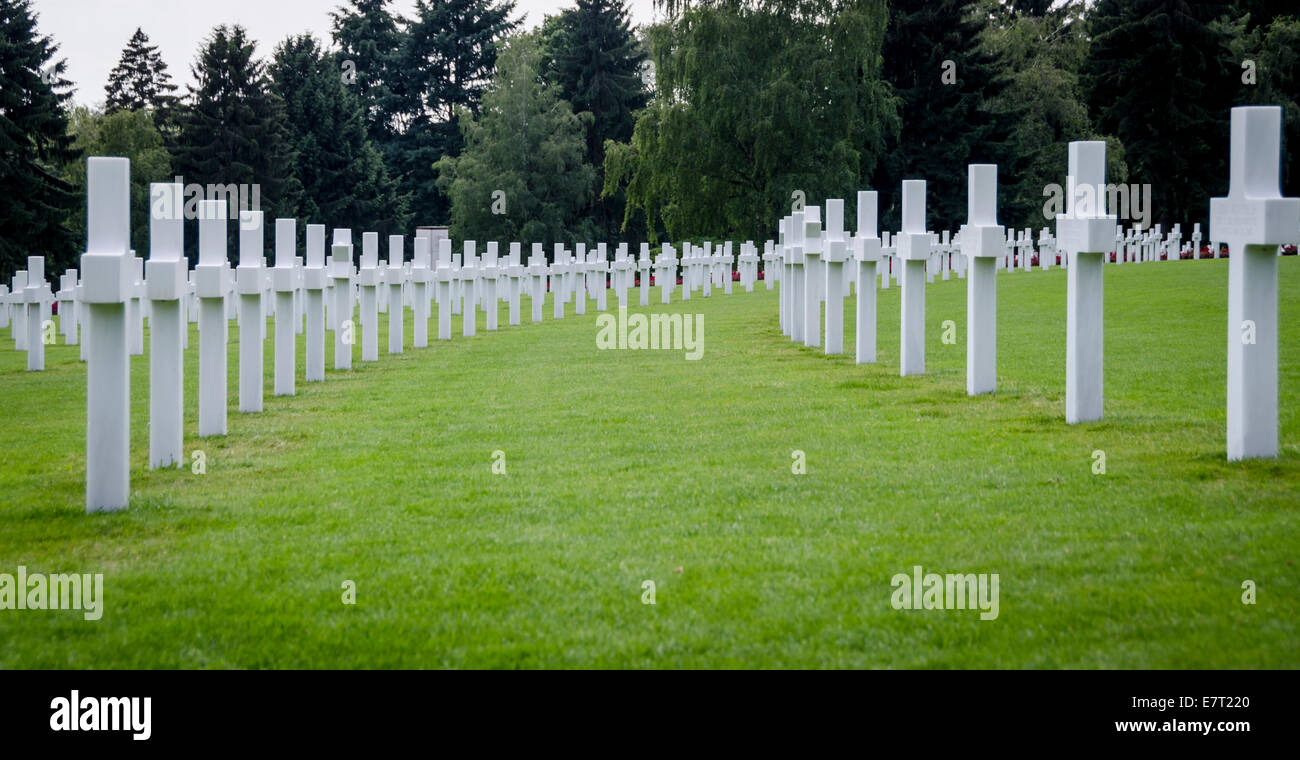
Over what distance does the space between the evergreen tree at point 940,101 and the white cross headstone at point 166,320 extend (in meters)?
56.3

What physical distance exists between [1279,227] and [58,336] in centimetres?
2536

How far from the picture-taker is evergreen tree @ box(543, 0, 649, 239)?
262 ft

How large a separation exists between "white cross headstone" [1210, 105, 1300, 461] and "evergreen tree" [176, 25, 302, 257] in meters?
61.8

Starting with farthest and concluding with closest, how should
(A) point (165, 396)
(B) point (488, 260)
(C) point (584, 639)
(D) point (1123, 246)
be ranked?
(D) point (1123, 246) → (B) point (488, 260) → (A) point (165, 396) → (C) point (584, 639)

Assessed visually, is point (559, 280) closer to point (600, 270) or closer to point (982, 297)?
point (600, 270)

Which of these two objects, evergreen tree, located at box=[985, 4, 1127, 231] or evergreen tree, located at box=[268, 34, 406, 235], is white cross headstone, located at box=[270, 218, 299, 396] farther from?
evergreen tree, located at box=[268, 34, 406, 235]

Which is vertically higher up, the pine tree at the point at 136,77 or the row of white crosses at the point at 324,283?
the pine tree at the point at 136,77

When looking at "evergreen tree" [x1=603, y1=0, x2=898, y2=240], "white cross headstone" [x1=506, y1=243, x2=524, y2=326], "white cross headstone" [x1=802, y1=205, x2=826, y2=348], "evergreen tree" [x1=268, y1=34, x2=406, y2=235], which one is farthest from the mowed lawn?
"evergreen tree" [x1=268, y1=34, x2=406, y2=235]

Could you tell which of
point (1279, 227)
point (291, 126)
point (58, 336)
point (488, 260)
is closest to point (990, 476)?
point (1279, 227)

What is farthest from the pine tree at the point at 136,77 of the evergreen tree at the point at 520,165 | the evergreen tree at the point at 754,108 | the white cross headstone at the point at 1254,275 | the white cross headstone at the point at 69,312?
the white cross headstone at the point at 1254,275

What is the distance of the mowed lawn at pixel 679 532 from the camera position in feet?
16.0

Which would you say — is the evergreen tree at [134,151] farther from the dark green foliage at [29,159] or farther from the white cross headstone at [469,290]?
the white cross headstone at [469,290]

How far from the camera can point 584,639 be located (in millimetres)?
4973
